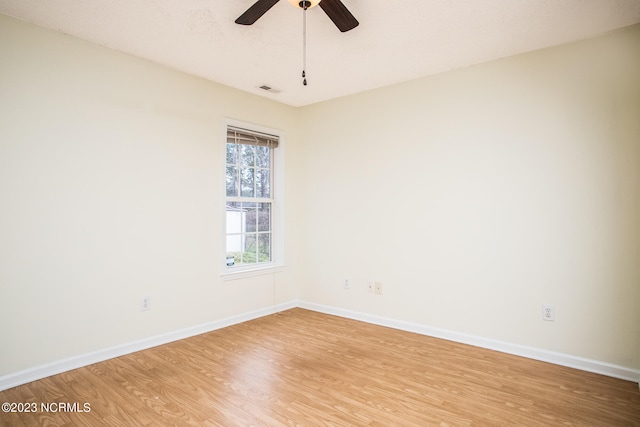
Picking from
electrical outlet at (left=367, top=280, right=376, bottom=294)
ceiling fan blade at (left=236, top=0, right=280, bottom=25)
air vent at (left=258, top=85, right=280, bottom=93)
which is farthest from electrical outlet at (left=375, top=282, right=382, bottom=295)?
ceiling fan blade at (left=236, top=0, right=280, bottom=25)

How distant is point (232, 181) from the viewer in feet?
13.5

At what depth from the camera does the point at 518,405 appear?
230 cm

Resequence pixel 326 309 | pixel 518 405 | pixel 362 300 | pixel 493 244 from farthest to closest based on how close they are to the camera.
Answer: pixel 326 309 < pixel 362 300 < pixel 493 244 < pixel 518 405

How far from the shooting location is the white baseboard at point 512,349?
2.72m

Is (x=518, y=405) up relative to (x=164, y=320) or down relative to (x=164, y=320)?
down

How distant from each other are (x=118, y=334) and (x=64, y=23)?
246 cm

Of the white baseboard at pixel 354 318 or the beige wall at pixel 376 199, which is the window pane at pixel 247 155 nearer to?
the beige wall at pixel 376 199

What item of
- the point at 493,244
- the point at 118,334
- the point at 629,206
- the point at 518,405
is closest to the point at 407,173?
the point at 493,244

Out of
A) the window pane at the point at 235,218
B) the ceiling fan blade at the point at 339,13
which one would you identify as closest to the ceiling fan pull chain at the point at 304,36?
the ceiling fan blade at the point at 339,13

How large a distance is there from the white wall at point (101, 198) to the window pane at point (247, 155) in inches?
14.0

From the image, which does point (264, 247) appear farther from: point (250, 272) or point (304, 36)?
point (304, 36)

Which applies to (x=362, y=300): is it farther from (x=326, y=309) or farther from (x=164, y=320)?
(x=164, y=320)

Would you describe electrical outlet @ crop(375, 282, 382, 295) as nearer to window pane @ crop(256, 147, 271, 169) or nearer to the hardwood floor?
the hardwood floor

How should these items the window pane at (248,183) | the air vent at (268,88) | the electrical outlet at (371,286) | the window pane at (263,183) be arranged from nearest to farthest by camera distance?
the air vent at (268,88)
the electrical outlet at (371,286)
the window pane at (248,183)
the window pane at (263,183)
